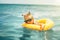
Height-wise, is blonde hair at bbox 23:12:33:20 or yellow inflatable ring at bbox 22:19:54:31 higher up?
blonde hair at bbox 23:12:33:20

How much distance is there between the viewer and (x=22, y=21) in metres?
1.41

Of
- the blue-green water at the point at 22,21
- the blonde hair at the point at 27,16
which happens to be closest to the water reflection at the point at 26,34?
the blue-green water at the point at 22,21

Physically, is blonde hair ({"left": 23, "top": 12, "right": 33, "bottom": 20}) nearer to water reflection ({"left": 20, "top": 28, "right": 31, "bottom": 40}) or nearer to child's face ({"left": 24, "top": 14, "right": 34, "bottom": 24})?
child's face ({"left": 24, "top": 14, "right": 34, "bottom": 24})

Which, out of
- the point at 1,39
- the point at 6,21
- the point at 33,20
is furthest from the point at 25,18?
the point at 1,39

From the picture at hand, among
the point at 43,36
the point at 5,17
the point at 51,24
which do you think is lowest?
the point at 43,36

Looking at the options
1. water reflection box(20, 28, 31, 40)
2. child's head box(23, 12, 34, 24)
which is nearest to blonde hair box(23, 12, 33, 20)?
child's head box(23, 12, 34, 24)

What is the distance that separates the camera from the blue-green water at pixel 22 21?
1.37m

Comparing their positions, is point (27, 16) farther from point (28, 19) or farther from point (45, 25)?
point (45, 25)

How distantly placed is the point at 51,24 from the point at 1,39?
51 cm

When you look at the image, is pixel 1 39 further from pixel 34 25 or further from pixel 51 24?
pixel 51 24

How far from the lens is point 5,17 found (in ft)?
4.68

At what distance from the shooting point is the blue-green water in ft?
4.50

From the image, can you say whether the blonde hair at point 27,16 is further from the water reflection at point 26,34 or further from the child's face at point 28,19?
the water reflection at point 26,34

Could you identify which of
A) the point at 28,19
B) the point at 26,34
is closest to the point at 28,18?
the point at 28,19
